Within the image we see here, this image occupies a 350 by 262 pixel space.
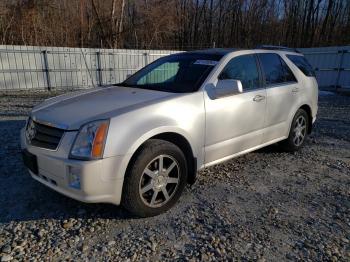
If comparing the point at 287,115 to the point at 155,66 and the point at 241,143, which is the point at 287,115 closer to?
the point at 241,143

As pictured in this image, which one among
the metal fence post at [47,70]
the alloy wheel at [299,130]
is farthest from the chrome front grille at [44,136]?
the metal fence post at [47,70]

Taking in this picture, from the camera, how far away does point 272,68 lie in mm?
4391

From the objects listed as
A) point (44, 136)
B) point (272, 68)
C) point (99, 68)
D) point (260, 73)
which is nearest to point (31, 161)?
point (44, 136)

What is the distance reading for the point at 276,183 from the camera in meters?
3.84

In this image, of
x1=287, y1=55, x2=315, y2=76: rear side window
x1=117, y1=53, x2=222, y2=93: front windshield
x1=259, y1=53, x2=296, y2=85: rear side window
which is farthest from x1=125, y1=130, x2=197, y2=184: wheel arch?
x1=287, y1=55, x2=315, y2=76: rear side window

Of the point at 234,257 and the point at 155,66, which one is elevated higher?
the point at 155,66

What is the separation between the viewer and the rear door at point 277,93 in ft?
13.7

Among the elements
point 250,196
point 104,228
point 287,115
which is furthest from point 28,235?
point 287,115

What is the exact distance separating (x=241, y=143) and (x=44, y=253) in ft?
8.21

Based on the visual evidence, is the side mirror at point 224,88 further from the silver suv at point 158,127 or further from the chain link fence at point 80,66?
the chain link fence at point 80,66

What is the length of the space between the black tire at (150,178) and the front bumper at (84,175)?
112mm

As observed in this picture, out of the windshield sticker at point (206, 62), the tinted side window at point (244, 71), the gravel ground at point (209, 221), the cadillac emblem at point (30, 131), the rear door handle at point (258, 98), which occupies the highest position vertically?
the windshield sticker at point (206, 62)

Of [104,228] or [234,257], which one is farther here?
[104,228]

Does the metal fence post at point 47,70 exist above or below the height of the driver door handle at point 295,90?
below
